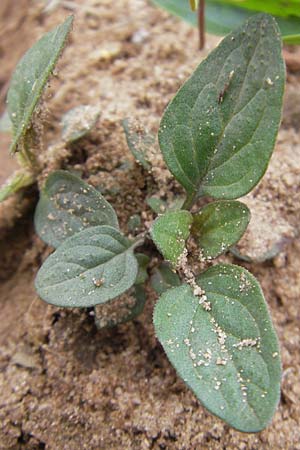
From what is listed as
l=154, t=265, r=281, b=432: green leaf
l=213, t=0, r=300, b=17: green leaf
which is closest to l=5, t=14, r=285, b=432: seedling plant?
l=154, t=265, r=281, b=432: green leaf

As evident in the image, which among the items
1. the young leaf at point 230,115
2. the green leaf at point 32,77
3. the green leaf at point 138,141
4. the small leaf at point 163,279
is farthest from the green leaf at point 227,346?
the green leaf at point 32,77

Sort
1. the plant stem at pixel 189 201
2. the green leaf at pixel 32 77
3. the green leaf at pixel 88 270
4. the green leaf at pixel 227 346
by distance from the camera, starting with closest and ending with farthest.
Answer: the green leaf at pixel 227 346
the green leaf at pixel 88 270
the green leaf at pixel 32 77
the plant stem at pixel 189 201

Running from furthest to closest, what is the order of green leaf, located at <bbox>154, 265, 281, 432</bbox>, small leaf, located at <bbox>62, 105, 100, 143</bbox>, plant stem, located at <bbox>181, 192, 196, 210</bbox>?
small leaf, located at <bbox>62, 105, 100, 143</bbox> → plant stem, located at <bbox>181, 192, 196, 210</bbox> → green leaf, located at <bbox>154, 265, 281, 432</bbox>

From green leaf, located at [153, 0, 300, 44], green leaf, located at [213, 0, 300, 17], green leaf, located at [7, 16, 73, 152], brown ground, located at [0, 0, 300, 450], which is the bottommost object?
brown ground, located at [0, 0, 300, 450]

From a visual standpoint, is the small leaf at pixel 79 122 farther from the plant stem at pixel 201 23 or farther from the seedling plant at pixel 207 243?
the plant stem at pixel 201 23

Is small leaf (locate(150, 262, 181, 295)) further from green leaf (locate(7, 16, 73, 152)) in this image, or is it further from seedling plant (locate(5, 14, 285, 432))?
green leaf (locate(7, 16, 73, 152))

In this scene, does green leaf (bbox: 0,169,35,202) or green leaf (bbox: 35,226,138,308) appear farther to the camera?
green leaf (bbox: 0,169,35,202)
